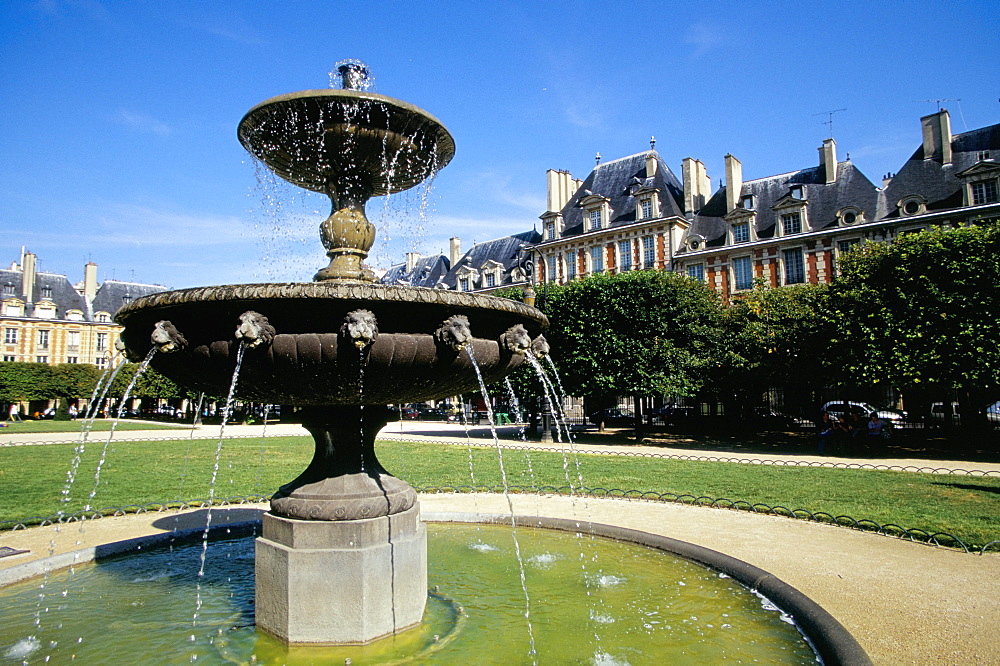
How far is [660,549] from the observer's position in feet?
22.3

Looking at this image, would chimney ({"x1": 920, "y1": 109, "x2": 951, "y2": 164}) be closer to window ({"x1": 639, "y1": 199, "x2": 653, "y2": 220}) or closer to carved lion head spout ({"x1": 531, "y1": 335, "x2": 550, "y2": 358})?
window ({"x1": 639, "y1": 199, "x2": 653, "y2": 220})

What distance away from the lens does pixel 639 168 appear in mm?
46969

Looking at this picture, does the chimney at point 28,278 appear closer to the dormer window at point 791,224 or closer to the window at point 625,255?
the window at point 625,255

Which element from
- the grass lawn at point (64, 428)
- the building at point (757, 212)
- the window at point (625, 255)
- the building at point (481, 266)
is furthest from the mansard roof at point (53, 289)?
the window at point (625, 255)

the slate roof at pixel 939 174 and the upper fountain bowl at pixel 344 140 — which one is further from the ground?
the slate roof at pixel 939 174

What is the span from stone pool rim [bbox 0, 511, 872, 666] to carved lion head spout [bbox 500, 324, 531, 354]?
2.79 m

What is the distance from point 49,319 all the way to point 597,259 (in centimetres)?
5473

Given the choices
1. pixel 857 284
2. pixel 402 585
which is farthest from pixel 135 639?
pixel 857 284

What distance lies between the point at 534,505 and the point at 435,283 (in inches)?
2152

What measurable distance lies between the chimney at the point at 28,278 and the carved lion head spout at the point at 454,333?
74.2m

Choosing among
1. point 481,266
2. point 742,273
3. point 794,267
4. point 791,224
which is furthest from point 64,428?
point 791,224

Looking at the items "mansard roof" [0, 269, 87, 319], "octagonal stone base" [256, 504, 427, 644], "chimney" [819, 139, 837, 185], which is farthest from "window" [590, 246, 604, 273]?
"mansard roof" [0, 269, 87, 319]

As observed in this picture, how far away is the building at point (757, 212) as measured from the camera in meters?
33.9

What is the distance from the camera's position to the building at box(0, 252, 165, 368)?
5956cm
